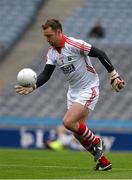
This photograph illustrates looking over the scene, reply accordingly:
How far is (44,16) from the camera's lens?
31.0 metres

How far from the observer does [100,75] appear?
27.0 metres

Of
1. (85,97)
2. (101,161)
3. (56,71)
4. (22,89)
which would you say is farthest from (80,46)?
(56,71)

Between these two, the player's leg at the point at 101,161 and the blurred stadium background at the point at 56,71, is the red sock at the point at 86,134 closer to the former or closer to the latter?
the player's leg at the point at 101,161

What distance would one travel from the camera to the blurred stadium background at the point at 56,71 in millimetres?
23656

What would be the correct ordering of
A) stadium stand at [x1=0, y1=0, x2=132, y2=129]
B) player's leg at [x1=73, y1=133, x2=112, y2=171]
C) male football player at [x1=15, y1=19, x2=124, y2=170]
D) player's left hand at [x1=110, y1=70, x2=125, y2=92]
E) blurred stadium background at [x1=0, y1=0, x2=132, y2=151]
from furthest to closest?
stadium stand at [x1=0, y1=0, x2=132, y2=129] → blurred stadium background at [x1=0, y1=0, x2=132, y2=151] → player's leg at [x1=73, y1=133, x2=112, y2=171] → male football player at [x1=15, y1=19, x2=124, y2=170] → player's left hand at [x1=110, y1=70, x2=125, y2=92]

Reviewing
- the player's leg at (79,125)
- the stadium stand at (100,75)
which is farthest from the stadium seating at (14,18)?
the player's leg at (79,125)

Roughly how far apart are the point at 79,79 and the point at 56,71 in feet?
52.4

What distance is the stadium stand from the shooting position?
25.7 m

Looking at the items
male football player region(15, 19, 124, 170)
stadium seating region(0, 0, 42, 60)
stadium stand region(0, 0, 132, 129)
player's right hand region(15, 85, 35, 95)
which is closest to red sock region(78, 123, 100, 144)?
male football player region(15, 19, 124, 170)

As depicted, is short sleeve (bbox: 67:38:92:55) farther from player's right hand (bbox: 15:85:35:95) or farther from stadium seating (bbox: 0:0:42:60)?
stadium seating (bbox: 0:0:42:60)

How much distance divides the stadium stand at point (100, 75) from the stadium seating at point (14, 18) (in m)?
1.50

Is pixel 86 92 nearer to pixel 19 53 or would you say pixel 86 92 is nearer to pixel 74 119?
pixel 74 119

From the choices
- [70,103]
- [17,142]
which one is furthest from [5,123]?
[70,103]

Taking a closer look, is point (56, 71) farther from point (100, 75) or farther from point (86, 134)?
point (86, 134)
